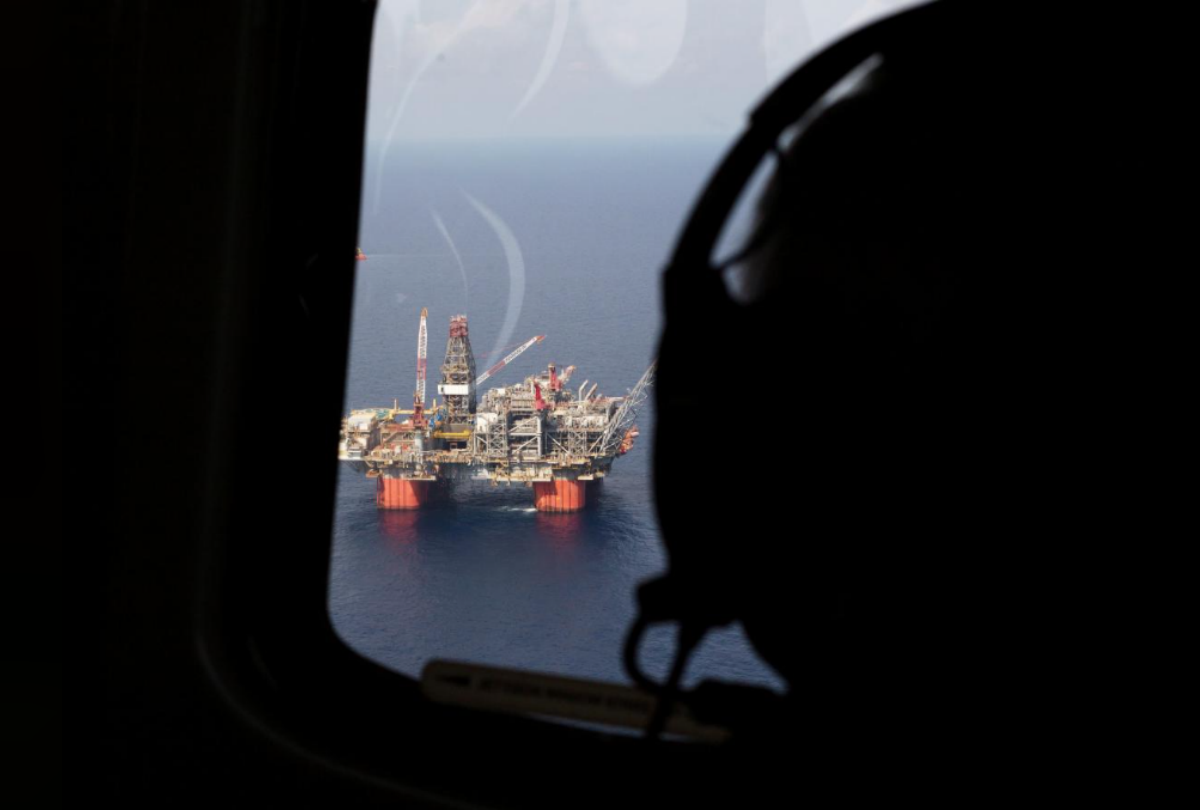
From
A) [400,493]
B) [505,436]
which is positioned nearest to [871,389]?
[505,436]

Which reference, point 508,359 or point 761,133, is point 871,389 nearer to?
point 761,133

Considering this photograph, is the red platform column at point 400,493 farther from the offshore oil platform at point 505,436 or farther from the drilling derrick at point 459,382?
the drilling derrick at point 459,382

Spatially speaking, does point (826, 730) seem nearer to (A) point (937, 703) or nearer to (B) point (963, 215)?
(A) point (937, 703)

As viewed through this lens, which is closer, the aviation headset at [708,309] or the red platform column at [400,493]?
the aviation headset at [708,309]

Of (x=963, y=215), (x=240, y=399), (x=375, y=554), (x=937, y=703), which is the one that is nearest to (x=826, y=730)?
(x=937, y=703)

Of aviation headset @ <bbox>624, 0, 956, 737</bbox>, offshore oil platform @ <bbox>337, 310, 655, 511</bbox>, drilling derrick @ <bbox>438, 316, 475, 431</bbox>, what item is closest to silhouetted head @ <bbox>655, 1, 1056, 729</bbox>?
aviation headset @ <bbox>624, 0, 956, 737</bbox>

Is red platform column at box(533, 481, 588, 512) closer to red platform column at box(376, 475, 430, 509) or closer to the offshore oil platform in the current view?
the offshore oil platform

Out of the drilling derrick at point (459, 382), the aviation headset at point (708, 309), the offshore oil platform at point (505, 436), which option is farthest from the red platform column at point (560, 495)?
the aviation headset at point (708, 309)
